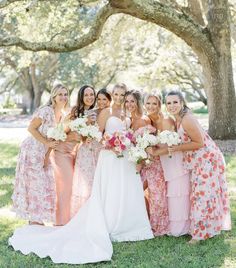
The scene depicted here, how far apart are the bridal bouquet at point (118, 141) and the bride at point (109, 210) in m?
0.21

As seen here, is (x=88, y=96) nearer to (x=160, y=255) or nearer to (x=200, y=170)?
(x=200, y=170)

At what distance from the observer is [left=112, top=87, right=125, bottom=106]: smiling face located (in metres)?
6.71

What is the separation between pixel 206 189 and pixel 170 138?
0.84 metres

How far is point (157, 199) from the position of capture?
6.65m

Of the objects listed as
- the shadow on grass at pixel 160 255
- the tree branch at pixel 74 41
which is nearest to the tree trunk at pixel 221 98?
the tree branch at pixel 74 41

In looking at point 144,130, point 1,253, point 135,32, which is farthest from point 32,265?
point 135,32

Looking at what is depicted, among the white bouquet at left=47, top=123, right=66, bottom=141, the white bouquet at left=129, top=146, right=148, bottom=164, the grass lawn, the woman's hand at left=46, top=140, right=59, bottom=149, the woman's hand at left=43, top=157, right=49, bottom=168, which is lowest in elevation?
the grass lawn

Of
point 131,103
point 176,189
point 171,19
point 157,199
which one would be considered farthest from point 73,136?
point 171,19

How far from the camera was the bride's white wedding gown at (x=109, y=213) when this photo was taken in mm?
6320

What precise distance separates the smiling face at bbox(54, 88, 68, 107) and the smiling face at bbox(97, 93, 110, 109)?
48 cm

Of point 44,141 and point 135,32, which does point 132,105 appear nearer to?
point 44,141

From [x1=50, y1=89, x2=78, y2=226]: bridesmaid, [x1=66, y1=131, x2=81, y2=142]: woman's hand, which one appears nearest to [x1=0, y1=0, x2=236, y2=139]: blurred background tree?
[x1=66, y1=131, x2=81, y2=142]: woman's hand

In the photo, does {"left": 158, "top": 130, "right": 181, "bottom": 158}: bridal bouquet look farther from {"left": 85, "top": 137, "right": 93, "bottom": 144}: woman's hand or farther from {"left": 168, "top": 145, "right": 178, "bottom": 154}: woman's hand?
{"left": 85, "top": 137, "right": 93, "bottom": 144}: woman's hand

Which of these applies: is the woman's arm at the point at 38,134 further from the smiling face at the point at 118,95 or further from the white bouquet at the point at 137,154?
the white bouquet at the point at 137,154
